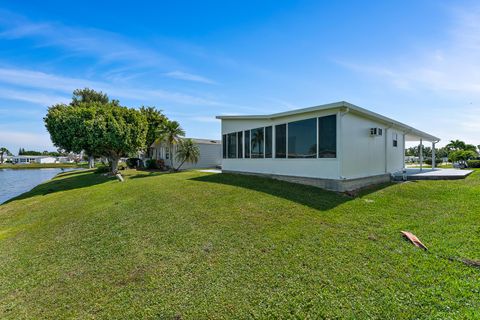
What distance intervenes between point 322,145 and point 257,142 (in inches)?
147

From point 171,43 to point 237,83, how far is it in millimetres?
4067

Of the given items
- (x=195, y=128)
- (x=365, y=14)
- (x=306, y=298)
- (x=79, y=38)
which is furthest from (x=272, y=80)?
(x=195, y=128)

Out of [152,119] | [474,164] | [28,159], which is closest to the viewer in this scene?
[474,164]

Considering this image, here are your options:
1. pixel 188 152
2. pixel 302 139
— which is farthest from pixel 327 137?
pixel 188 152

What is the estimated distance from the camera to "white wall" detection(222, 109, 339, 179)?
8297mm

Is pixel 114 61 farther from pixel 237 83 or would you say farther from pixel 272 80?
pixel 272 80

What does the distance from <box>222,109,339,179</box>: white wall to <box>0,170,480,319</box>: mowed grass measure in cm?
151

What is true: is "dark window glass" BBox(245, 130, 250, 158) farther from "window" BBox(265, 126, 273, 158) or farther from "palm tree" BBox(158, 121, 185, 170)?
"palm tree" BBox(158, 121, 185, 170)

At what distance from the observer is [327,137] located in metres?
8.27

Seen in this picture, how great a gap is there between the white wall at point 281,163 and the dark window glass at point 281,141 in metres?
0.18

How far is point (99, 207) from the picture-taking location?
8164 mm

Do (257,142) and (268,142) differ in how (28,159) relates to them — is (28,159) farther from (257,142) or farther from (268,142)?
(268,142)

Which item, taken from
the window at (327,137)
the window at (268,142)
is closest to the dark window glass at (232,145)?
the window at (268,142)

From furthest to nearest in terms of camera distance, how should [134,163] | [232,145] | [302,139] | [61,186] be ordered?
[134,163], [61,186], [232,145], [302,139]
